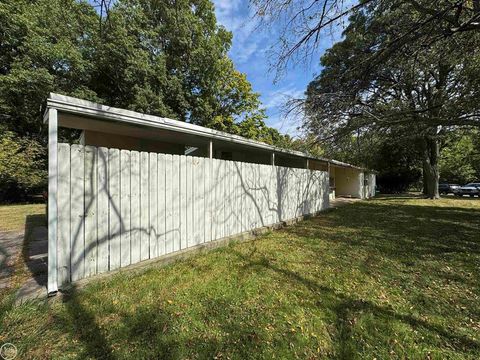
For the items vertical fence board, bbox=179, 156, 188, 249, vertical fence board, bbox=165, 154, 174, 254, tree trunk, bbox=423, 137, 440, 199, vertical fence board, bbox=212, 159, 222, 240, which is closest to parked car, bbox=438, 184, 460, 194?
tree trunk, bbox=423, 137, 440, 199

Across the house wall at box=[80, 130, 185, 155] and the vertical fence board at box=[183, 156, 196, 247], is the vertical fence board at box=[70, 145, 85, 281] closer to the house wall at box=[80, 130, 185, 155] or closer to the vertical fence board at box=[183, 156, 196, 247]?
the vertical fence board at box=[183, 156, 196, 247]

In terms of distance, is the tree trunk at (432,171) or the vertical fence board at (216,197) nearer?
the vertical fence board at (216,197)

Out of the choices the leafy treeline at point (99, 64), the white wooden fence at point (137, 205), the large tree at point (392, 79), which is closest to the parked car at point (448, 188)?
the large tree at point (392, 79)

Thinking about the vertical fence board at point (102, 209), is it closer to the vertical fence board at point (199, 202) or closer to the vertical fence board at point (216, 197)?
the vertical fence board at point (199, 202)

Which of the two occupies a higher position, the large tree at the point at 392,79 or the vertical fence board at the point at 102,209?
the large tree at the point at 392,79

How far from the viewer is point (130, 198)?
3619 mm

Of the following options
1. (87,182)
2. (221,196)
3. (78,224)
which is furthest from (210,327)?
(221,196)

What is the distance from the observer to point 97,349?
83.4 inches

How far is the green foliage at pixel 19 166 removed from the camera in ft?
43.1

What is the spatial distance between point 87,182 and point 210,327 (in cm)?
233

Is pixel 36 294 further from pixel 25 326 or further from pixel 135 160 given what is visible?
pixel 135 160

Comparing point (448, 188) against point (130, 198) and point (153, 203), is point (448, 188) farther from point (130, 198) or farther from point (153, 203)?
point (130, 198)

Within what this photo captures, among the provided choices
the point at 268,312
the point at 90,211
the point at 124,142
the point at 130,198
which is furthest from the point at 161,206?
the point at 124,142

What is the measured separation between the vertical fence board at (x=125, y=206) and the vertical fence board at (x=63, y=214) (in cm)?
67
